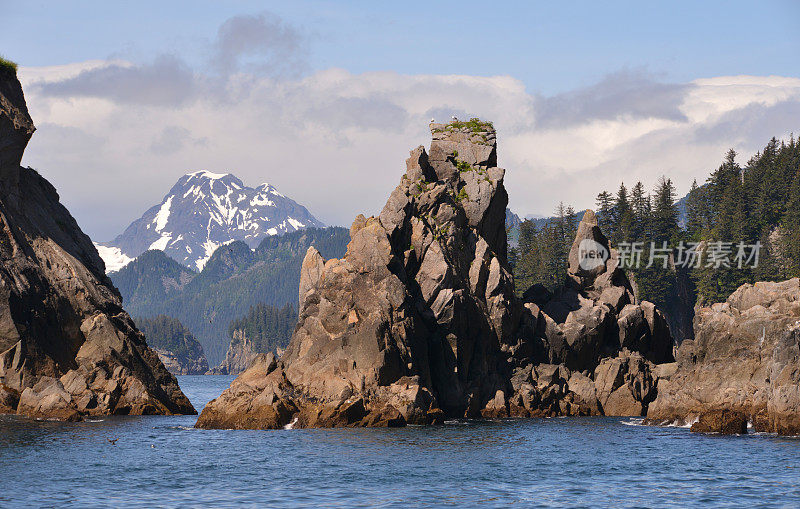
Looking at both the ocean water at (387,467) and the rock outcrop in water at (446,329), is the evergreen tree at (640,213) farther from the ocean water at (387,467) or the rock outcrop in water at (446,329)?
the ocean water at (387,467)

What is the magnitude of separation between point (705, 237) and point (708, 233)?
1347 mm

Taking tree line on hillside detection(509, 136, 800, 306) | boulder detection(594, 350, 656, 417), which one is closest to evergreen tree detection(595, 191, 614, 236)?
tree line on hillside detection(509, 136, 800, 306)

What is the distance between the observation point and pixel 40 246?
3684 inches

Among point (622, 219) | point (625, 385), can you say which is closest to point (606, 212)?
point (622, 219)

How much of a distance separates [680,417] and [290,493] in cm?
4503

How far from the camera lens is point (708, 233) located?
160125 mm

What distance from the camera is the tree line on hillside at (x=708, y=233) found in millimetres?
144500

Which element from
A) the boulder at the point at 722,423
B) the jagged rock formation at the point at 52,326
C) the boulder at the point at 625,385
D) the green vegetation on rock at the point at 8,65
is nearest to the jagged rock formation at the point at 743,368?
the boulder at the point at 722,423

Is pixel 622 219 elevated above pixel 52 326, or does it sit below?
above

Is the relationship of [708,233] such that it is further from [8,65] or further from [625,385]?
[8,65]

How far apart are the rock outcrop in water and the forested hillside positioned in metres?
39.8

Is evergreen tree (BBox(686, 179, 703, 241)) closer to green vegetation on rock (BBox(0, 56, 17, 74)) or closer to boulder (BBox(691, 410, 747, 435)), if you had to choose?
boulder (BBox(691, 410, 747, 435))

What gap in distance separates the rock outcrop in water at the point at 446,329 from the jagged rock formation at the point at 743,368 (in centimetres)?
1279

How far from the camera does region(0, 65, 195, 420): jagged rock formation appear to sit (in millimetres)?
84125
